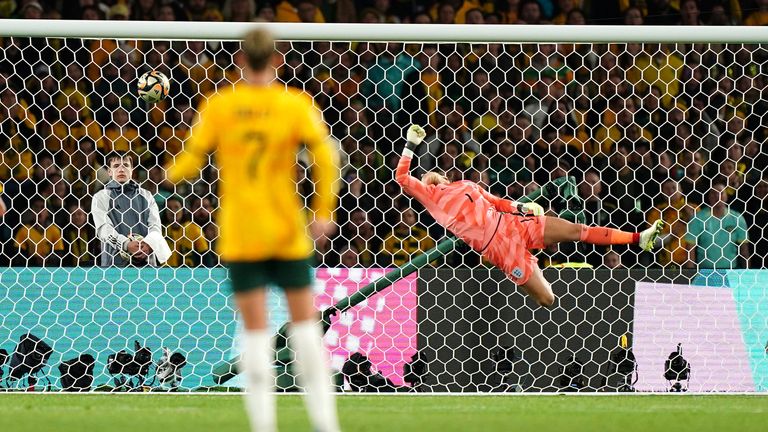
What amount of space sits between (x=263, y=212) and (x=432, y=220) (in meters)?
4.83

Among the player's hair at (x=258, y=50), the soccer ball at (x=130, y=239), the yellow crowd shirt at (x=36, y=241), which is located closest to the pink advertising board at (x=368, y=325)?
the soccer ball at (x=130, y=239)

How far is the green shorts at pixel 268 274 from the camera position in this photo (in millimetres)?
4406

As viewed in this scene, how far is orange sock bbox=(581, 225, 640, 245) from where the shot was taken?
7918 millimetres

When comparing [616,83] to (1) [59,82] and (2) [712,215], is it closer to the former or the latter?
(2) [712,215]

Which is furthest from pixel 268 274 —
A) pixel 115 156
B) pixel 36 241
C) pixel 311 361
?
pixel 36 241

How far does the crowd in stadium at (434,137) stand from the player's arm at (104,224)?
0.23 m

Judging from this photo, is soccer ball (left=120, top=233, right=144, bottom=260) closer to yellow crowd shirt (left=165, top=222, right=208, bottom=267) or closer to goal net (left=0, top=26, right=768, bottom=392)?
goal net (left=0, top=26, right=768, bottom=392)

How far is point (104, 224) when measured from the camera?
7.84 meters

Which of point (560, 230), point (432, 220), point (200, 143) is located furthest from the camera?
point (432, 220)

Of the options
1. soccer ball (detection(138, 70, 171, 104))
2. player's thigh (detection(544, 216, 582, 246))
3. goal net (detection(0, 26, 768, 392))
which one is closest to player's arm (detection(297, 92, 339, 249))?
goal net (detection(0, 26, 768, 392))

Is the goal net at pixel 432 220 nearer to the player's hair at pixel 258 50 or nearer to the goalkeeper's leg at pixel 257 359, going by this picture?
the player's hair at pixel 258 50

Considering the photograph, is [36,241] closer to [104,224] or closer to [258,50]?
[104,224]

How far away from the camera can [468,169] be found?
890 cm

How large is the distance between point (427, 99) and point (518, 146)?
78cm
